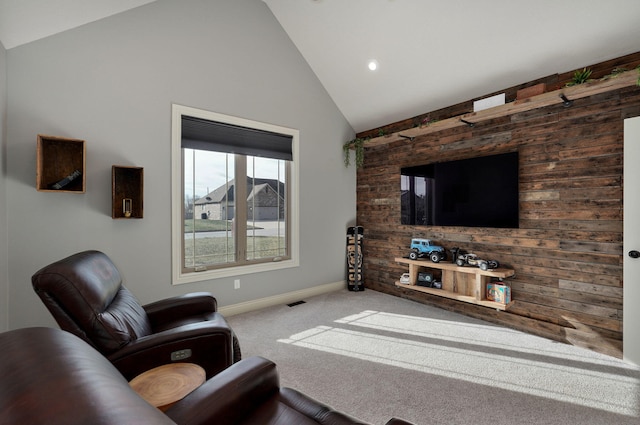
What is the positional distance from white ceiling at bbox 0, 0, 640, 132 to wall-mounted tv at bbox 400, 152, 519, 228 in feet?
2.79

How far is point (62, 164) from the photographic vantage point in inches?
105

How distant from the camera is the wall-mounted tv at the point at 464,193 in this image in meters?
3.29

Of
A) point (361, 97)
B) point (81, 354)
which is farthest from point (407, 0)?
point (81, 354)

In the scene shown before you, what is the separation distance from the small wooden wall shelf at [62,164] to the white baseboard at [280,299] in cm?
198

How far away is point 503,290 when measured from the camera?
3.19 meters

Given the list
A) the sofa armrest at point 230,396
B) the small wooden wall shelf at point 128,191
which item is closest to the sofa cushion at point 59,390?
the sofa armrest at point 230,396

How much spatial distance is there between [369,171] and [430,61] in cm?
185

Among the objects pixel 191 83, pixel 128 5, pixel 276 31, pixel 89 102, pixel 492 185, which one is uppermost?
pixel 276 31

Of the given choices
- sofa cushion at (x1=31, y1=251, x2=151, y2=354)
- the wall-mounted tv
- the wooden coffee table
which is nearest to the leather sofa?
the wooden coffee table

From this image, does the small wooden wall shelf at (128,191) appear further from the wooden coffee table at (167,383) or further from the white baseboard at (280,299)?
the wooden coffee table at (167,383)

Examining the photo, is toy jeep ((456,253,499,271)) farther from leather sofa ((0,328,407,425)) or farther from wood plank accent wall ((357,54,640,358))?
leather sofa ((0,328,407,425))

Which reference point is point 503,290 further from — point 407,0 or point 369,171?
point 407,0

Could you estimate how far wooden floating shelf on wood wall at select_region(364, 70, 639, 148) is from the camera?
8.12ft

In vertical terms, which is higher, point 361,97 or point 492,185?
point 361,97
